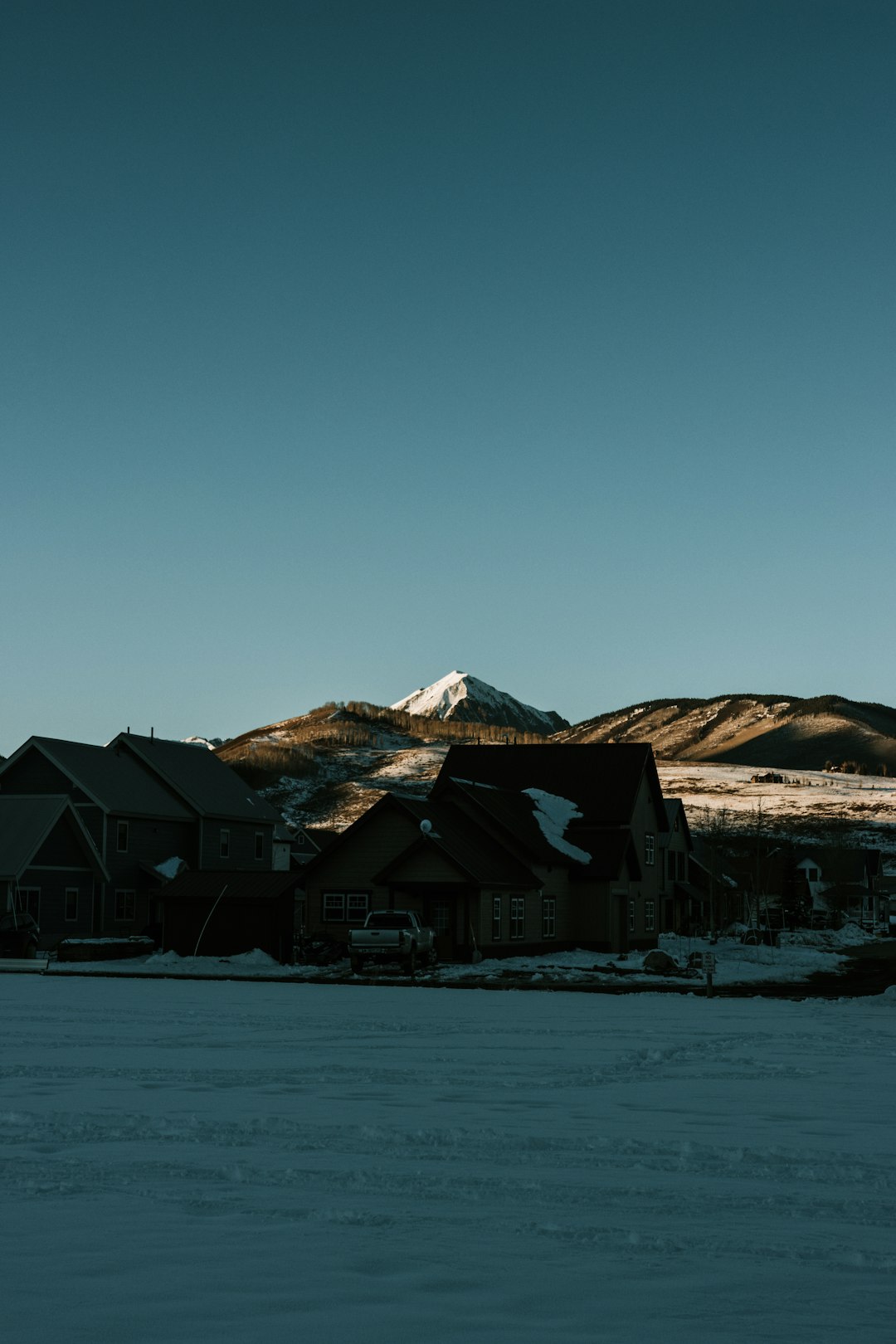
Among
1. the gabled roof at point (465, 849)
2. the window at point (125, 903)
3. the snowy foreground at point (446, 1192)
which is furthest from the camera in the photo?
the window at point (125, 903)

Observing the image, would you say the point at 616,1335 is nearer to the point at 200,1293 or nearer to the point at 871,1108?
the point at 200,1293

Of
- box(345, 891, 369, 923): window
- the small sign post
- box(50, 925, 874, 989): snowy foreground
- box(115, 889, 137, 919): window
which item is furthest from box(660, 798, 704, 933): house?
the small sign post

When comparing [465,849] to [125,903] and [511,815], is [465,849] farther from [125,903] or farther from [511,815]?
[125,903]

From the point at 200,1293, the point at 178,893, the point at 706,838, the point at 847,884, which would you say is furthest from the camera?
the point at 847,884

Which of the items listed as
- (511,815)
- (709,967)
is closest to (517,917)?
(511,815)

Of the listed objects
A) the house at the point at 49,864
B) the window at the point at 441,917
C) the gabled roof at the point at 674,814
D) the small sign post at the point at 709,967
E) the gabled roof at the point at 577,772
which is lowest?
the small sign post at the point at 709,967

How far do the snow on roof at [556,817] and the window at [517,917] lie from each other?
409 cm

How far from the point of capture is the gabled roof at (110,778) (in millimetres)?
58938

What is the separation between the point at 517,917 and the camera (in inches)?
2030

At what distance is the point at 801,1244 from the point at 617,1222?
1267 millimetres

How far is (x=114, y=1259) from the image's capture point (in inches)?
330

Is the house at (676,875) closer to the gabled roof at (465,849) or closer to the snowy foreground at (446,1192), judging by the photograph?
the gabled roof at (465,849)

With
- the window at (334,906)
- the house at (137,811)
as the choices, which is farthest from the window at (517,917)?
the house at (137,811)

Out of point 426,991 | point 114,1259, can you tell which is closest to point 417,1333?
point 114,1259
